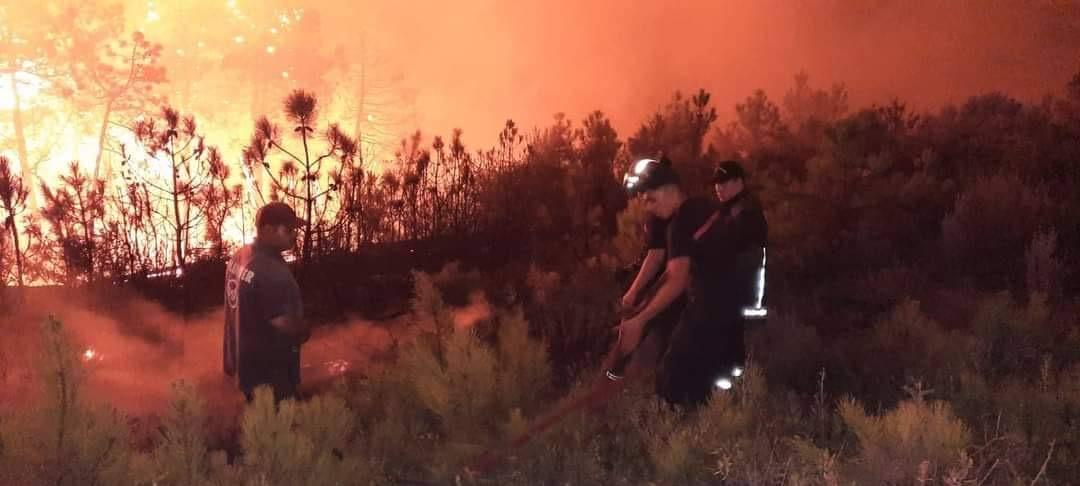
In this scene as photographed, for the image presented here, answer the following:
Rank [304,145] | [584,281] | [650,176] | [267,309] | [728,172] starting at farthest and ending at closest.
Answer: [304,145], [584,281], [728,172], [650,176], [267,309]

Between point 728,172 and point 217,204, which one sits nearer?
point 728,172

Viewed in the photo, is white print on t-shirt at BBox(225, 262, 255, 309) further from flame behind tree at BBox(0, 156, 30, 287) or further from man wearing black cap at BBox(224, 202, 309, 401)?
flame behind tree at BBox(0, 156, 30, 287)

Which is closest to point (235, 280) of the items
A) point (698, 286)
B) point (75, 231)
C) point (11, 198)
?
point (698, 286)

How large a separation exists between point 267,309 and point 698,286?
2.15 metres

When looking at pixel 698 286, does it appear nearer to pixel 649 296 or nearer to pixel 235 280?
pixel 649 296

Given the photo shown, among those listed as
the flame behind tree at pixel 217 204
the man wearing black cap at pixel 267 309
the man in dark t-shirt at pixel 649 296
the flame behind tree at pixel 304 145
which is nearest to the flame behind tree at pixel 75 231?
the flame behind tree at pixel 217 204

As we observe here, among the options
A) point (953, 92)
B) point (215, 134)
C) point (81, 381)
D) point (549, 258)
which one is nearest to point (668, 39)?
point (953, 92)

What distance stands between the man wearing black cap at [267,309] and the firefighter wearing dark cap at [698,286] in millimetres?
1659

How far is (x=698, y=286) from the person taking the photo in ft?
13.6

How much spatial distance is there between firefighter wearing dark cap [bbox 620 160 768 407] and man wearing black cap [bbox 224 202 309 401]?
5.44 feet

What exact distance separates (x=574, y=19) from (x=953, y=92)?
32.8 ft

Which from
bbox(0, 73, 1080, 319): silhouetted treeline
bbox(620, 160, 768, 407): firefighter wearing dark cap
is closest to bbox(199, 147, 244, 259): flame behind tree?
bbox(0, 73, 1080, 319): silhouetted treeline

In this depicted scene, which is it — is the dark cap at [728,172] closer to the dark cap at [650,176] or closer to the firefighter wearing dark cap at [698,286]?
the firefighter wearing dark cap at [698,286]

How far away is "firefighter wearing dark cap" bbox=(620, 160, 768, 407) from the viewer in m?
3.96
